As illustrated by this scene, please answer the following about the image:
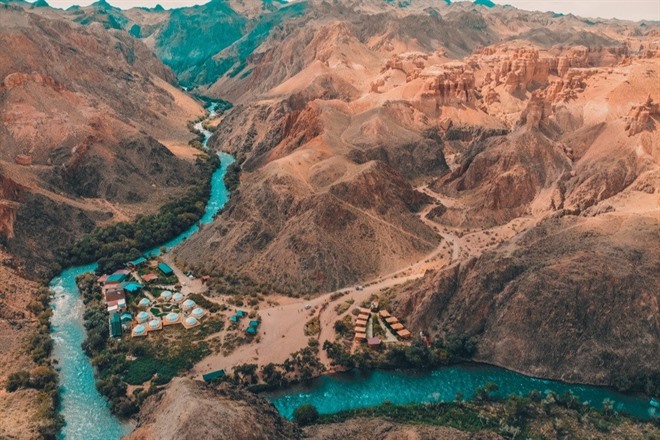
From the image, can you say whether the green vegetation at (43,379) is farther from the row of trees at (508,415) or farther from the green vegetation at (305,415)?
the row of trees at (508,415)

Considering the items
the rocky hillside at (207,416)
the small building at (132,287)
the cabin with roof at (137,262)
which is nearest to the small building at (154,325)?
the small building at (132,287)

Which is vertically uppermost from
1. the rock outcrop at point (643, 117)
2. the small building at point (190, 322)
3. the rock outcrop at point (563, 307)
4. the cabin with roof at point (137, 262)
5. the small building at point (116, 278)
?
the rock outcrop at point (643, 117)

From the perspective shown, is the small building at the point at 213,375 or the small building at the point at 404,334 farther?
the small building at the point at 404,334

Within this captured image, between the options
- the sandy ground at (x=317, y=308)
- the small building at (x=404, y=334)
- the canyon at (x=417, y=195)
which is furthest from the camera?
the small building at (x=404, y=334)

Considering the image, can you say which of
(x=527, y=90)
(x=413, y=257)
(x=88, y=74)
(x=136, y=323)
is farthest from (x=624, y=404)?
(x=88, y=74)

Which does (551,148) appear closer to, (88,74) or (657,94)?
(657,94)

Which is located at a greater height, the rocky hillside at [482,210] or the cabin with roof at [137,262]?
the rocky hillside at [482,210]
